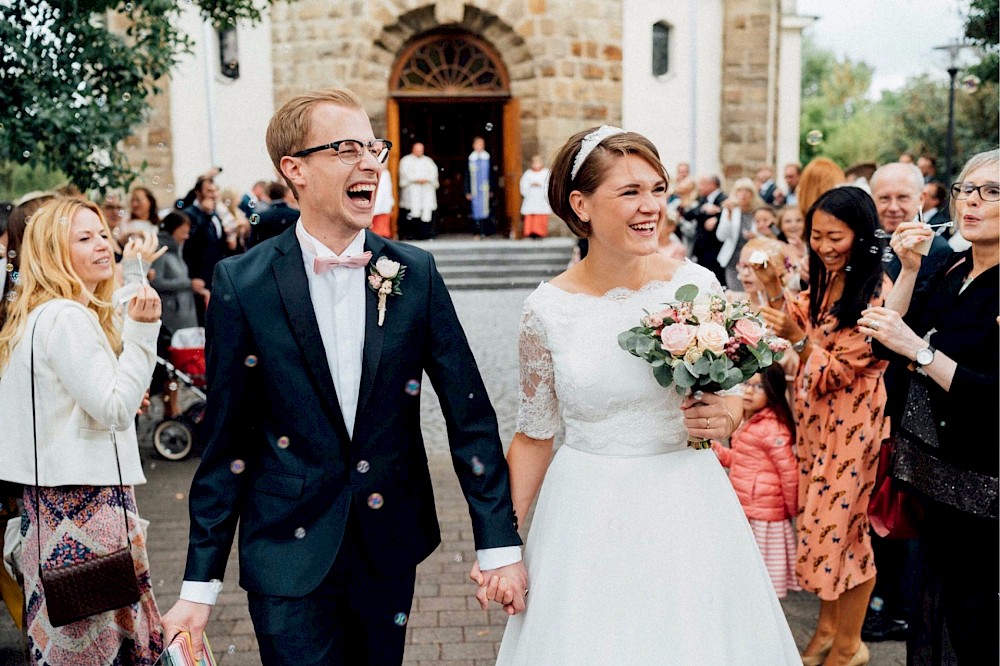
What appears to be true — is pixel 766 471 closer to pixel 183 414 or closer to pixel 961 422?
pixel 961 422

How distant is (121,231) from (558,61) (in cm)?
1187

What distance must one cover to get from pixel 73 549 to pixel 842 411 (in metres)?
3.10

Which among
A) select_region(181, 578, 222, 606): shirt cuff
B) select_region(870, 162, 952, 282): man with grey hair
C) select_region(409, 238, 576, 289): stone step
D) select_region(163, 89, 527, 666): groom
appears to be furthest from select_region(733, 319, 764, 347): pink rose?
select_region(409, 238, 576, 289): stone step

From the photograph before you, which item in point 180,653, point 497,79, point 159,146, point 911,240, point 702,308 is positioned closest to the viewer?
point 180,653

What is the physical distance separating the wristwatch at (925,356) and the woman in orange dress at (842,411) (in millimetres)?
1067

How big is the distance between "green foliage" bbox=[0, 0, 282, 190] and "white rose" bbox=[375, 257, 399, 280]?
16.4ft

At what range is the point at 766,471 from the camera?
4324 mm

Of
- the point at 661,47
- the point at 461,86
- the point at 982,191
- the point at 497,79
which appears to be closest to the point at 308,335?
the point at 982,191

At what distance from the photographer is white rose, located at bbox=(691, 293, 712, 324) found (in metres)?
2.61

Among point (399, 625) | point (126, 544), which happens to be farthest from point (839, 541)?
point (126, 544)

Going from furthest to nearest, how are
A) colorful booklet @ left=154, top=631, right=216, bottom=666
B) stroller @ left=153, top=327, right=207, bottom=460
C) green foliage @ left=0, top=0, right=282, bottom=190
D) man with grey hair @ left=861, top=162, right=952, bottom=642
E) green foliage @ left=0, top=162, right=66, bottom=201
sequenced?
green foliage @ left=0, top=162, right=66, bottom=201, stroller @ left=153, top=327, right=207, bottom=460, green foliage @ left=0, top=0, right=282, bottom=190, man with grey hair @ left=861, top=162, right=952, bottom=642, colorful booklet @ left=154, top=631, right=216, bottom=666

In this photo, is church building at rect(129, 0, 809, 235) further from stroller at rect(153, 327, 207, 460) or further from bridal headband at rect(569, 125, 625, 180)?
bridal headband at rect(569, 125, 625, 180)

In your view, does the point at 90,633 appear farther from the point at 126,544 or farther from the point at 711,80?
the point at 711,80

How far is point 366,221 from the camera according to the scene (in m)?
2.58
